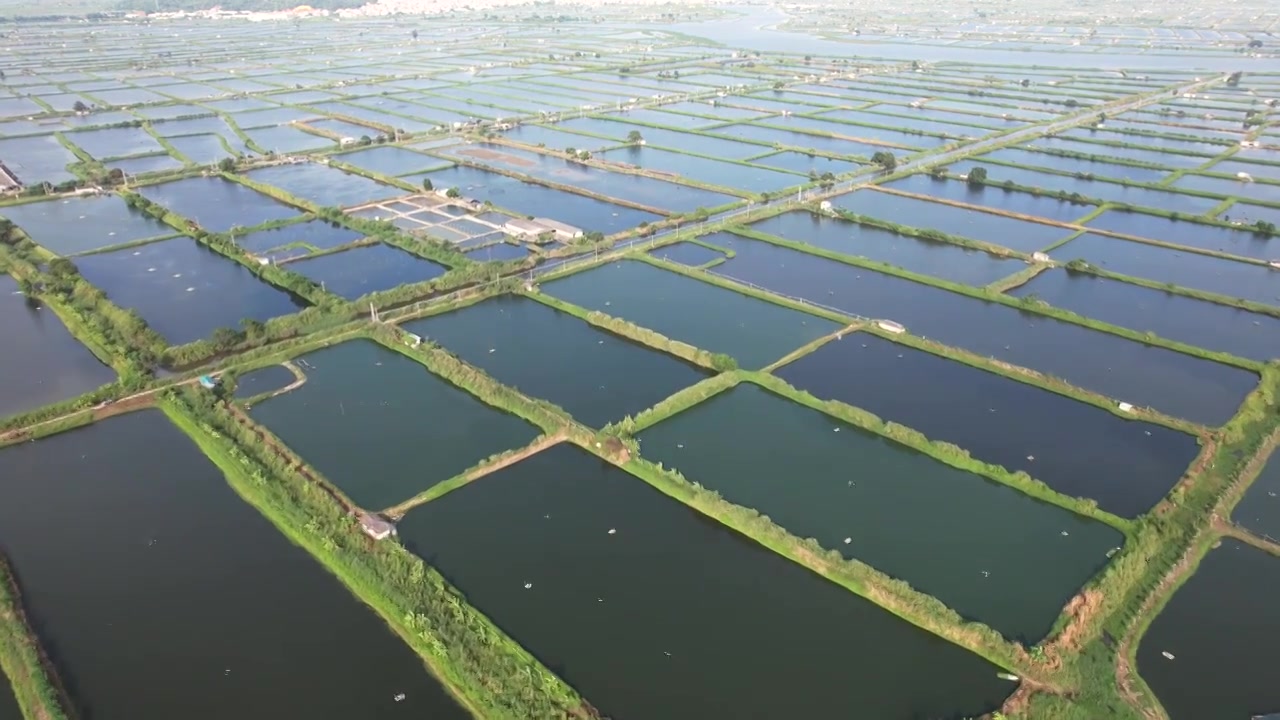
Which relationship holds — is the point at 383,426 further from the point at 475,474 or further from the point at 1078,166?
the point at 1078,166

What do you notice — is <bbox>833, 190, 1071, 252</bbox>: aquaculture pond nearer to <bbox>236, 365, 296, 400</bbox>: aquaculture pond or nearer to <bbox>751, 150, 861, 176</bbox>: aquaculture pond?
<bbox>751, 150, 861, 176</bbox>: aquaculture pond

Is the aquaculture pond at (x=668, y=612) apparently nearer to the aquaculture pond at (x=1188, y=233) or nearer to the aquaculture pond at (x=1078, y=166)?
the aquaculture pond at (x=1188, y=233)

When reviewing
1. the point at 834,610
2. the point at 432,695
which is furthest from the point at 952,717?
the point at 432,695

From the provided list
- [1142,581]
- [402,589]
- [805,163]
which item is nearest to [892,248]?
[805,163]

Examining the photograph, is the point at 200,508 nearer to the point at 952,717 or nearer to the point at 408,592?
the point at 408,592

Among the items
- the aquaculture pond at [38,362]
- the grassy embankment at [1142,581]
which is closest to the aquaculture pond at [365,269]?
the aquaculture pond at [38,362]

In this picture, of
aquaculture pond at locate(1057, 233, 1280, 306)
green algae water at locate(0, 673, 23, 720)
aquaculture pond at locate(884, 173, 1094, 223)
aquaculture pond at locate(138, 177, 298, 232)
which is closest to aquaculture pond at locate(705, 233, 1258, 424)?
aquaculture pond at locate(1057, 233, 1280, 306)
